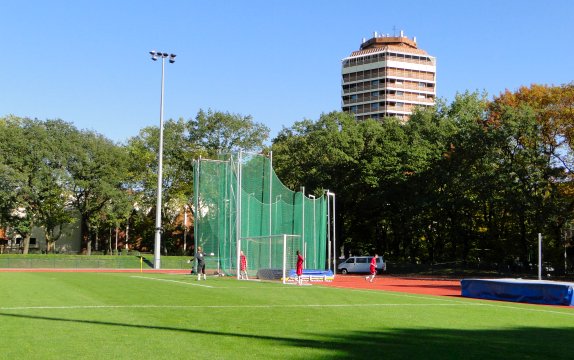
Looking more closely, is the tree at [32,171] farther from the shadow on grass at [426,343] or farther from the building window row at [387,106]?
the building window row at [387,106]

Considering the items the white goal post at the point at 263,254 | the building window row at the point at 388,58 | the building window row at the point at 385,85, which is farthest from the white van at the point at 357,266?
the building window row at the point at 388,58

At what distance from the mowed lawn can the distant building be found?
10265 cm

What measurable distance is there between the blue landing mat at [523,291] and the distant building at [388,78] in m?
95.2

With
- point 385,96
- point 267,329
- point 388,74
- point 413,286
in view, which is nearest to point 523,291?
point 413,286

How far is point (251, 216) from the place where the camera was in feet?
128

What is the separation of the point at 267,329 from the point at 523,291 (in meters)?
14.8

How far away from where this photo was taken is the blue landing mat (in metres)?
22.7

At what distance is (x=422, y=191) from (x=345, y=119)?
466 inches

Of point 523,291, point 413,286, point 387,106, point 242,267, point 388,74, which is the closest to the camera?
point 523,291

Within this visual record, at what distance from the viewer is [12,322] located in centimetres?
1280

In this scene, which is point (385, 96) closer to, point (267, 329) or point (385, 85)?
point (385, 85)

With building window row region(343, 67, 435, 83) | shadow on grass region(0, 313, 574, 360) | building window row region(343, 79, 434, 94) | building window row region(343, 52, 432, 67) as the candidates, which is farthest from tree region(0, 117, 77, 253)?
building window row region(343, 52, 432, 67)

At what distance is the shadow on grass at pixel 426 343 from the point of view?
10.0 metres

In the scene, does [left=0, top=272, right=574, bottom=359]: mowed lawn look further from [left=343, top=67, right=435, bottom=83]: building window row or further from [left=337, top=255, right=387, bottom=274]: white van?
[left=343, top=67, right=435, bottom=83]: building window row
